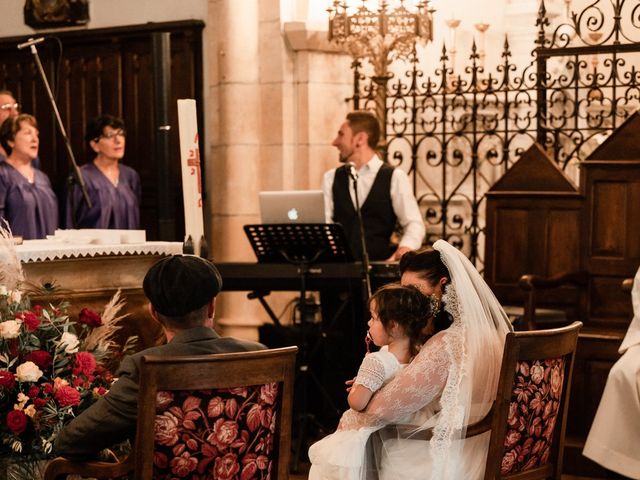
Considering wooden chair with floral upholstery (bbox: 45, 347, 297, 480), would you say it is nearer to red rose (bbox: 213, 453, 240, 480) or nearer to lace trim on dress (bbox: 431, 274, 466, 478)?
red rose (bbox: 213, 453, 240, 480)

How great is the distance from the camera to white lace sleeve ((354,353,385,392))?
359 centimetres

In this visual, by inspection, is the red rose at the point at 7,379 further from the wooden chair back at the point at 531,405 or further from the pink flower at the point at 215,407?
the wooden chair back at the point at 531,405

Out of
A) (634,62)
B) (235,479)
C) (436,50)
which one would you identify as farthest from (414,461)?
(634,62)

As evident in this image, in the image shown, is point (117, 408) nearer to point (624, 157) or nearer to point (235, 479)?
point (235, 479)

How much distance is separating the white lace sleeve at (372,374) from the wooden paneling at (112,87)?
5232 millimetres

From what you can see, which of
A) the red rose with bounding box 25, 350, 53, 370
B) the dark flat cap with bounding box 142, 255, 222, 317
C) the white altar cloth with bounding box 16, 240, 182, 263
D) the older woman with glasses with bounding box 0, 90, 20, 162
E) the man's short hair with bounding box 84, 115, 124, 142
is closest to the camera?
the dark flat cap with bounding box 142, 255, 222, 317

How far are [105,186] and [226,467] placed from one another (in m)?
4.88

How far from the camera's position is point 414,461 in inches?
140

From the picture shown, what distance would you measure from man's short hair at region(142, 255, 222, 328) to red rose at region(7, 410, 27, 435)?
1.85 feet

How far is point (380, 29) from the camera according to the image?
7.57 metres

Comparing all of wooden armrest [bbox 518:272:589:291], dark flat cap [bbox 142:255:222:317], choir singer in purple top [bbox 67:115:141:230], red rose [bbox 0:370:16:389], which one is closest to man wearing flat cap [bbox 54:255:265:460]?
dark flat cap [bbox 142:255:222:317]

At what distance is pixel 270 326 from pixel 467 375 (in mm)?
→ 3825

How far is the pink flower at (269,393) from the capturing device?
302cm

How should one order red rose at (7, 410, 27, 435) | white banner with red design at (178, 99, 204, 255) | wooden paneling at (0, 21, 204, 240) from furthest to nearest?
wooden paneling at (0, 21, 204, 240) < white banner with red design at (178, 99, 204, 255) < red rose at (7, 410, 27, 435)
